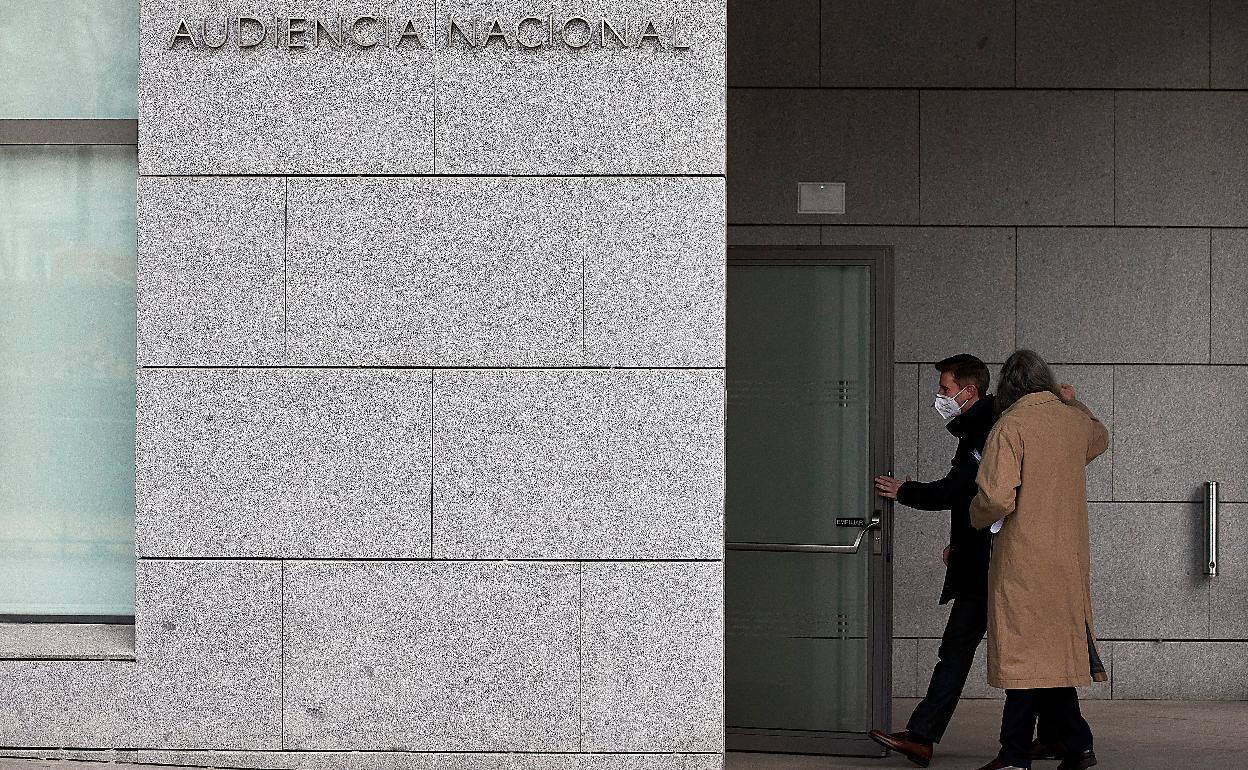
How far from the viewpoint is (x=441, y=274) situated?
551 centimetres

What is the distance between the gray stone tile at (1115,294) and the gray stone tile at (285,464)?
464 cm

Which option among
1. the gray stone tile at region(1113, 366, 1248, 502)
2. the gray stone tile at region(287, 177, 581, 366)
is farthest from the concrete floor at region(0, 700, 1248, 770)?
the gray stone tile at region(287, 177, 581, 366)

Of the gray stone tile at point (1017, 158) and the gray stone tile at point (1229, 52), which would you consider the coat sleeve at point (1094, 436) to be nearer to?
the gray stone tile at point (1017, 158)

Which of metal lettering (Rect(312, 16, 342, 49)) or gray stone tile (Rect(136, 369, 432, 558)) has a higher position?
metal lettering (Rect(312, 16, 342, 49))

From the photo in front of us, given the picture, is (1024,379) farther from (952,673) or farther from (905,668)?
(905,668)

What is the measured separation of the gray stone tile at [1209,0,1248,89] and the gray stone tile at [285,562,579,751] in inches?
229

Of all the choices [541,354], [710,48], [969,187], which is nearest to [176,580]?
[541,354]

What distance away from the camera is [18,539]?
5.93m

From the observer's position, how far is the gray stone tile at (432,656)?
5449mm

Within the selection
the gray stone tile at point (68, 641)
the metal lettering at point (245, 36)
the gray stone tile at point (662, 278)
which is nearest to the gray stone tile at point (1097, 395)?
the gray stone tile at point (662, 278)

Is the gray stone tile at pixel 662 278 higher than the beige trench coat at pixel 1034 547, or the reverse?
the gray stone tile at pixel 662 278

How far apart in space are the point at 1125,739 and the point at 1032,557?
6.05ft

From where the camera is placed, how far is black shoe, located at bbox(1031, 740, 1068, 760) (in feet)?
21.2

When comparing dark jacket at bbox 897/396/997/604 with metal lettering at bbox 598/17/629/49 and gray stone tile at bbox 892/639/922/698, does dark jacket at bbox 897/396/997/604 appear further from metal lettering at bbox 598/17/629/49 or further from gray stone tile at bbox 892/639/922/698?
metal lettering at bbox 598/17/629/49
